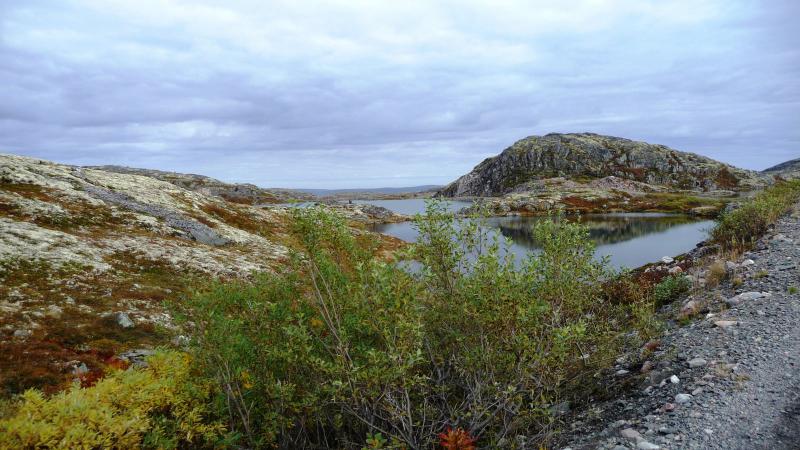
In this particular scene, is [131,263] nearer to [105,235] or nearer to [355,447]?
[105,235]

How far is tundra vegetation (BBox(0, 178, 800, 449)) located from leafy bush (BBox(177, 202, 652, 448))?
57 mm

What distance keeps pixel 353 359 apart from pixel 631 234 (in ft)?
291

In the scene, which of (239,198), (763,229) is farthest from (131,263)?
(239,198)

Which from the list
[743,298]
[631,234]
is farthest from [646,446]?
[631,234]

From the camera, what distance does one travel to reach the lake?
196ft

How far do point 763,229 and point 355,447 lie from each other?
118 ft

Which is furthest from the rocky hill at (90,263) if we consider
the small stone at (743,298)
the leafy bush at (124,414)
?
the small stone at (743,298)

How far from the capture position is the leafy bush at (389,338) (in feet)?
31.5

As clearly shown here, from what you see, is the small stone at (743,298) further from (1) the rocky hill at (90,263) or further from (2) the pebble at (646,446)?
(1) the rocky hill at (90,263)

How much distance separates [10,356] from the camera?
Answer: 626 inches

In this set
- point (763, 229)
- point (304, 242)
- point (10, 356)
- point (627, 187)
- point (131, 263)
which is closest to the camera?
point (304, 242)

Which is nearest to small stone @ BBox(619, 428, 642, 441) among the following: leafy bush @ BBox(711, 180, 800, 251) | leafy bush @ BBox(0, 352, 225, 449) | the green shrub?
leafy bush @ BBox(0, 352, 225, 449)

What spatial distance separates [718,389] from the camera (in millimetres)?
11484

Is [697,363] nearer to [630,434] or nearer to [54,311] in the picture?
[630,434]
